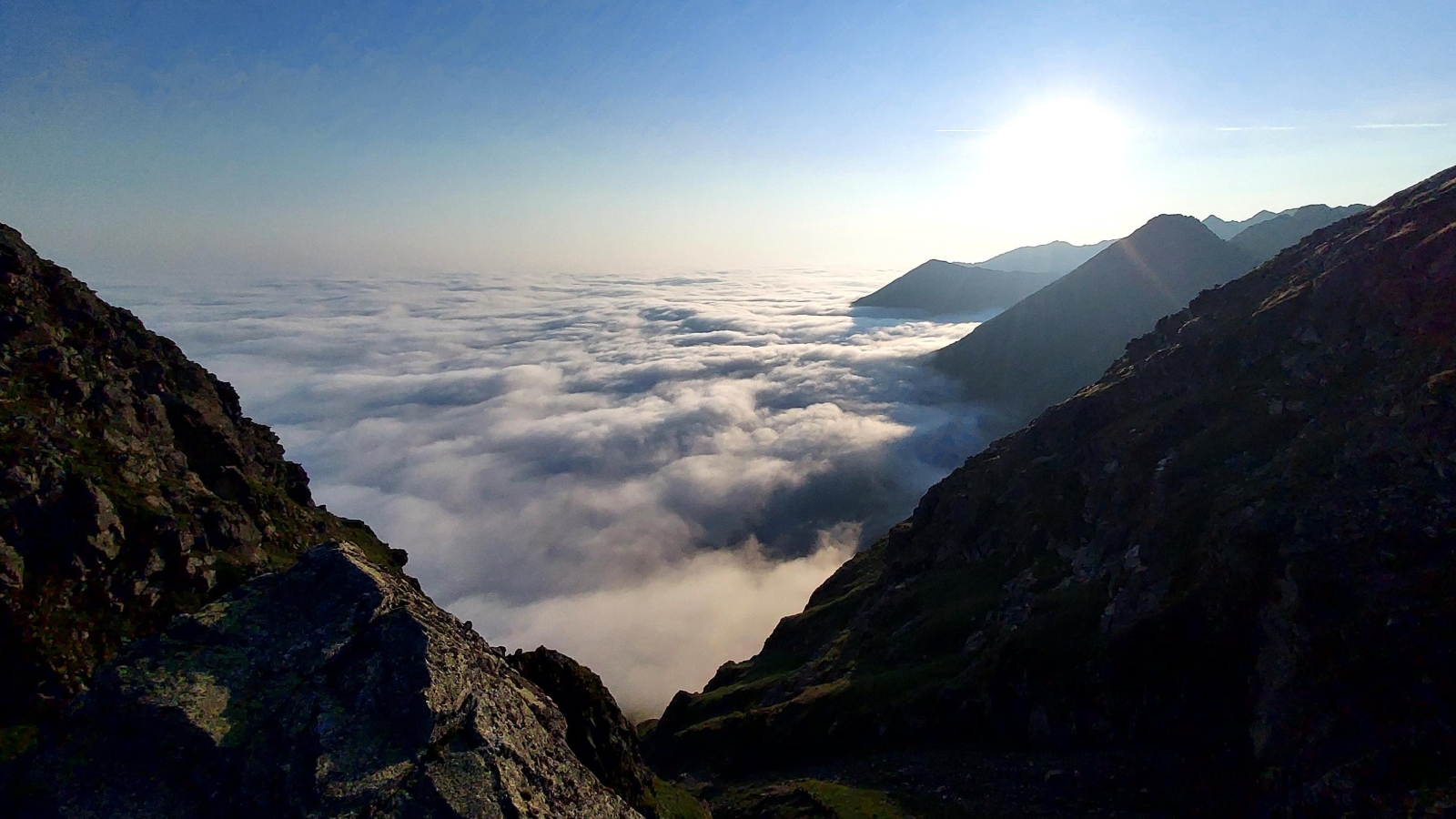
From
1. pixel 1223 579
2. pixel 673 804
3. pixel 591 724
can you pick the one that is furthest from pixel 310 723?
pixel 1223 579

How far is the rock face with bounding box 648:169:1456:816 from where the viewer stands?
39344mm

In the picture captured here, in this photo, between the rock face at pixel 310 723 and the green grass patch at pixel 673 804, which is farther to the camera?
the green grass patch at pixel 673 804

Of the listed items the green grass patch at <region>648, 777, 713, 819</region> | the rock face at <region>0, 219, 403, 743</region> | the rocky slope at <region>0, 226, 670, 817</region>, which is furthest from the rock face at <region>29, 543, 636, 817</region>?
the green grass patch at <region>648, 777, 713, 819</region>

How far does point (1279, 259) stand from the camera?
299 ft

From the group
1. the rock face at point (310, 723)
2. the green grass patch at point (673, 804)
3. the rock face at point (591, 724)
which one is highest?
the rock face at point (310, 723)

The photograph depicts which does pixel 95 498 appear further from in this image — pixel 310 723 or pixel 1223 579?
pixel 1223 579

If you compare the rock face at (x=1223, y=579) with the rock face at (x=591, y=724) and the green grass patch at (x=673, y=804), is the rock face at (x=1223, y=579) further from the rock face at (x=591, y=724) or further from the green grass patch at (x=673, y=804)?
the rock face at (x=591, y=724)

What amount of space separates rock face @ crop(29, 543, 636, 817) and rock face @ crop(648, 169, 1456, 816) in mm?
42755

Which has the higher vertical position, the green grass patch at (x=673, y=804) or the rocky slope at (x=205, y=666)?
the rocky slope at (x=205, y=666)

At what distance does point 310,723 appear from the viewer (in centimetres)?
2384

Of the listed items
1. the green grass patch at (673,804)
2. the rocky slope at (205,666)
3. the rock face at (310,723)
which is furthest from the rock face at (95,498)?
the green grass patch at (673,804)

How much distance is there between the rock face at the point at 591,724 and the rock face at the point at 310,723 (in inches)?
488

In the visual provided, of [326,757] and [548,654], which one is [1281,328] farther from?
[326,757]

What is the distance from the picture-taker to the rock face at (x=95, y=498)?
31.2 metres
